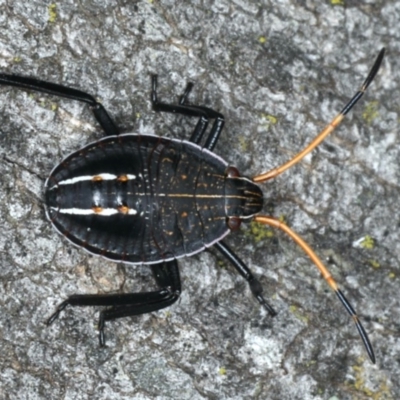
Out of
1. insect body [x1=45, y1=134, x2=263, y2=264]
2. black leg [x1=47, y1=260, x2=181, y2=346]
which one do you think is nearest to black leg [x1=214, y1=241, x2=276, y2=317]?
insect body [x1=45, y1=134, x2=263, y2=264]

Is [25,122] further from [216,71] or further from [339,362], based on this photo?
[339,362]

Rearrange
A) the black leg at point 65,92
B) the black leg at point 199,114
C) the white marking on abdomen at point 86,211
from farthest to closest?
the black leg at point 199,114 < the black leg at point 65,92 < the white marking on abdomen at point 86,211

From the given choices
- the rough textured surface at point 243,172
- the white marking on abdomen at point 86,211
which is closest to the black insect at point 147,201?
the white marking on abdomen at point 86,211

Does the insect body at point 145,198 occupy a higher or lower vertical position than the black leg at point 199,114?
lower

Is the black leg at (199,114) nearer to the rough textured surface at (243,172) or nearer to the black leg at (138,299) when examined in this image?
the rough textured surface at (243,172)

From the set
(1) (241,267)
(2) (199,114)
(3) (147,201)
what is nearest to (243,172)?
(2) (199,114)

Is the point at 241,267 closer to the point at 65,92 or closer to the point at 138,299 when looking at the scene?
the point at 138,299

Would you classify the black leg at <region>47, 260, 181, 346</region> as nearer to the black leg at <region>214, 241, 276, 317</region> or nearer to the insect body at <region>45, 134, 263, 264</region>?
the insect body at <region>45, 134, 263, 264</region>
